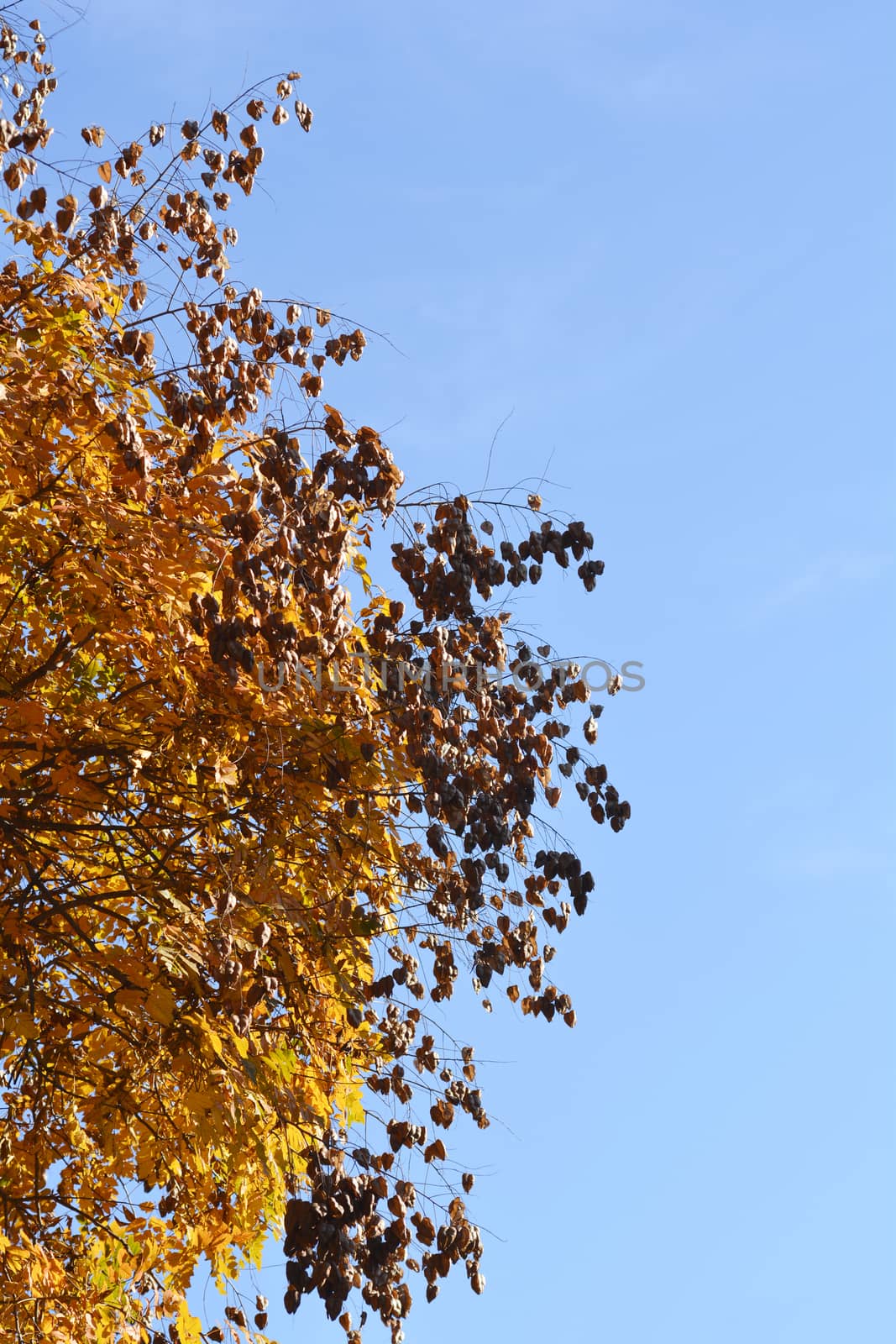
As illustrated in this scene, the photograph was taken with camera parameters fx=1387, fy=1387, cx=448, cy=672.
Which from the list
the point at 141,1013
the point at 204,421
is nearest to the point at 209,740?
the point at 141,1013

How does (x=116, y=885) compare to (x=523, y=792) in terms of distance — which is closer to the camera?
(x=523, y=792)

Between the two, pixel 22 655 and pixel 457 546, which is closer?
pixel 457 546

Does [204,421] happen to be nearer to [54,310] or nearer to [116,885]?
[54,310]

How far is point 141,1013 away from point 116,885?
128cm

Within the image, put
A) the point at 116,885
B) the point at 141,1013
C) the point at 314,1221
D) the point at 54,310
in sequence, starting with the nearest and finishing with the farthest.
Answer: the point at 314,1221 < the point at 54,310 < the point at 141,1013 < the point at 116,885

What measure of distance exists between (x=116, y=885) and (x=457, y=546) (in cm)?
305

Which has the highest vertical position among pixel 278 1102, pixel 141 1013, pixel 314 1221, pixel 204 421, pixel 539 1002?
pixel 204 421

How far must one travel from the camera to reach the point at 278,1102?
6.07 meters

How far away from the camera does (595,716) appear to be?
691cm

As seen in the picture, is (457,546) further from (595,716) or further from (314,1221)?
(314,1221)

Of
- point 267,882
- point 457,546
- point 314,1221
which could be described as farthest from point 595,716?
point 314,1221

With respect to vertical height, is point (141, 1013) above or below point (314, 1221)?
above

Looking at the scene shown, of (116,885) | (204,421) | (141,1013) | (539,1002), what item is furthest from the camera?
(116,885)

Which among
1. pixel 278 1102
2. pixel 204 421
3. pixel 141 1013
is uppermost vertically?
pixel 204 421
